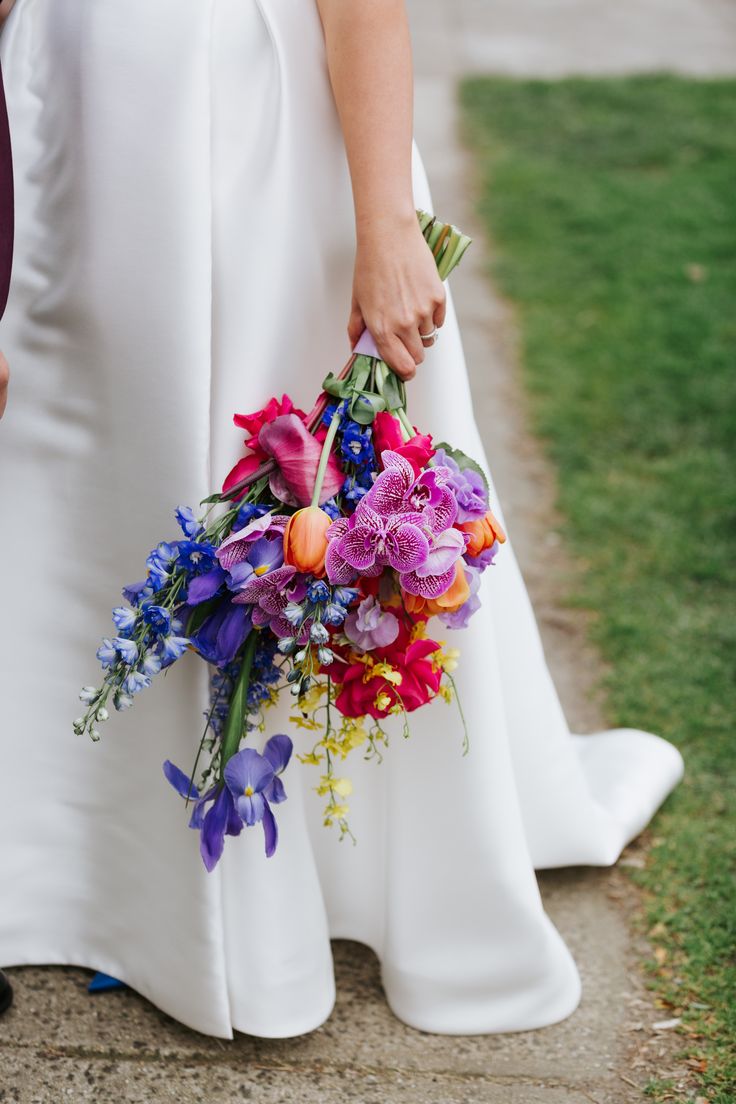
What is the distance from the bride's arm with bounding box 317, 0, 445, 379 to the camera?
1.58 meters

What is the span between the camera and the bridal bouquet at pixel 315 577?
1419 mm

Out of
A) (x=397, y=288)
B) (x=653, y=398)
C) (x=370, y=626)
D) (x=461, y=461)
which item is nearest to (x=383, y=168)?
(x=397, y=288)

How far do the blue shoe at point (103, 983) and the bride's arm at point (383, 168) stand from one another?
114 cm

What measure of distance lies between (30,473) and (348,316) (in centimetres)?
53

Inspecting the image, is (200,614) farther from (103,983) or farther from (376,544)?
(103,983)

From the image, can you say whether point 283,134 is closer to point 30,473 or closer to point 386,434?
point 386,434

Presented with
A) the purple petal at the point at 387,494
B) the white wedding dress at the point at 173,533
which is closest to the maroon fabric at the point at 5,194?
the white wedding dress at the point at 173,533

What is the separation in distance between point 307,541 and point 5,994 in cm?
104

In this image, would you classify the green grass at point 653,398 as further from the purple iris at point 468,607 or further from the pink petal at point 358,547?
the pink petal at point 358,547

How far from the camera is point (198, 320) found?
1593mm

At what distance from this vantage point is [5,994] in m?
1.94

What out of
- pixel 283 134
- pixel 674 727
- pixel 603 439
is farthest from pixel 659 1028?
pixel 603 439

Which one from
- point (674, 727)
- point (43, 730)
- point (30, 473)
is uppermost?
point (30, 473)

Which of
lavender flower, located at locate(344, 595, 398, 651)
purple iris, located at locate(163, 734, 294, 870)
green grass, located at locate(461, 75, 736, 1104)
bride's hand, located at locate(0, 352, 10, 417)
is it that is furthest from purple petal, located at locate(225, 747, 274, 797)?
green grass, located at locate(461, 75, 736, 1104)
